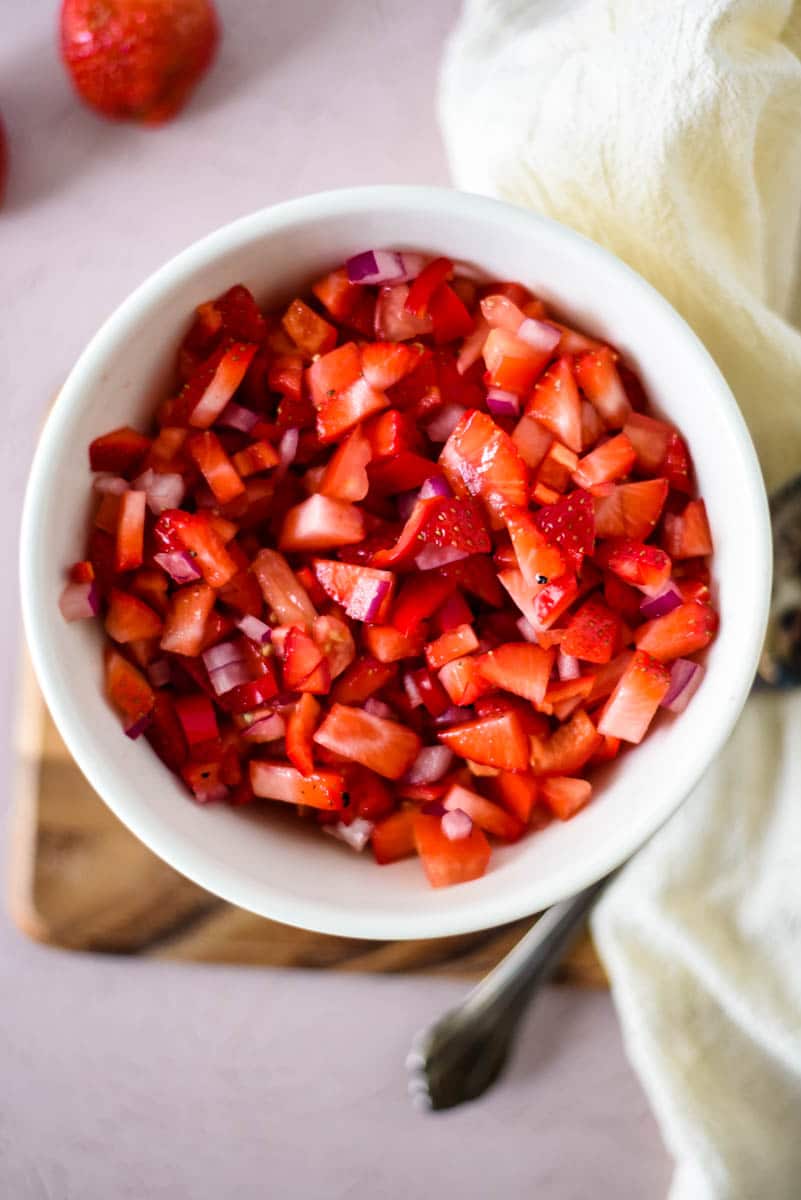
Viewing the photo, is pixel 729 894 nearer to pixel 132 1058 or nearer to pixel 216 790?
pixel 216 790

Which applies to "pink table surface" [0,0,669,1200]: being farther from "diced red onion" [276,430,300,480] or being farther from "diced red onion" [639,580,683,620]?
"diced red onion" [639,580,683,620]

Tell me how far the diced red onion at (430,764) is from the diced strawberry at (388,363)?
0.33m

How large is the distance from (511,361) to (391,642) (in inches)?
10.7

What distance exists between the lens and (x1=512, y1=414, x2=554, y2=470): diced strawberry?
0.99 metres

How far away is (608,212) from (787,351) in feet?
0.74

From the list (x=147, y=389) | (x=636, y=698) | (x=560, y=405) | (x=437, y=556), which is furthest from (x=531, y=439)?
(x=147, y=389)

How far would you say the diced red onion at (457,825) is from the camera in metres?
1.00

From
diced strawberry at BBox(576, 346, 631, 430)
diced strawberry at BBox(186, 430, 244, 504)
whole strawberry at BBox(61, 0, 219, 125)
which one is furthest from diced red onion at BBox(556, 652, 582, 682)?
whole strawberry at BBox(61, 0, 219, 125)

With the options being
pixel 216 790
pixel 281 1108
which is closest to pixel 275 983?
pixel 281 1108

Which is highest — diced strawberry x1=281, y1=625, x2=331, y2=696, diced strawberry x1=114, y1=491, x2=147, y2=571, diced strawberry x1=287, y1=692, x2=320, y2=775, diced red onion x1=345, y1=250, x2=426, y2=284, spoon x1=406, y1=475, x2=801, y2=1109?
diced red onion x1=345, y1=250, x2=426, y2=284

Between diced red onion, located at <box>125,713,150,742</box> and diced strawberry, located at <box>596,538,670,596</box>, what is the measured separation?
0.43 m

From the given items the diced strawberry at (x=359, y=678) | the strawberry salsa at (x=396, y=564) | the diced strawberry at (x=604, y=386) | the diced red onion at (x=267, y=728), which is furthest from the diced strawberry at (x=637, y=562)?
the diced red onion at (x=267, y=728)

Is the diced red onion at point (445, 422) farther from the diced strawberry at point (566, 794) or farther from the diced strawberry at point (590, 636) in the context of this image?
the diced strawberry at point (566, 794)

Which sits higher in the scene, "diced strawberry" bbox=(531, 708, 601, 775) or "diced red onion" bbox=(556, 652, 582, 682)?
"diced red onion" bbox=(556, 652, 582, 682)
